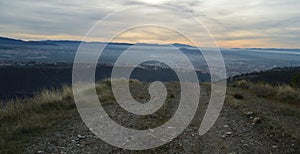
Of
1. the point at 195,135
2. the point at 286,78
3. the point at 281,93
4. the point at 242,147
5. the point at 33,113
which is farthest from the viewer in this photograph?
the point at 286,78

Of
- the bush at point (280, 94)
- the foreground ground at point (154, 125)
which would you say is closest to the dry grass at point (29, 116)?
the foreground ground at point (154, 125)

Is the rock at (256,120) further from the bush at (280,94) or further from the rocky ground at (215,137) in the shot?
the bush at (280,94)

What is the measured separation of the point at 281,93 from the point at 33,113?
10.1 metres

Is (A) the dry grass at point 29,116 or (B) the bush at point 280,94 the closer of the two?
(A) the dry grass at point 29,116

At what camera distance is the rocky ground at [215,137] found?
531 cm

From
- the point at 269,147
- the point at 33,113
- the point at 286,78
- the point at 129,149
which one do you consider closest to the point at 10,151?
the point at 129,149

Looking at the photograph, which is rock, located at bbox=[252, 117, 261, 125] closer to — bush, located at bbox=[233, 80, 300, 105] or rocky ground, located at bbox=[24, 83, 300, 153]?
rocky ground, located at bbox=[24, 83, 300, 153]

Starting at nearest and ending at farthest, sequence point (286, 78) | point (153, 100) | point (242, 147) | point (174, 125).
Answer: point (242, 147) → point (174, 125) → point (153, 100) → point (286, 78)

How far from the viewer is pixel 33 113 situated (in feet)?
26.5

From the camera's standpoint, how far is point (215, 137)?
243 inches

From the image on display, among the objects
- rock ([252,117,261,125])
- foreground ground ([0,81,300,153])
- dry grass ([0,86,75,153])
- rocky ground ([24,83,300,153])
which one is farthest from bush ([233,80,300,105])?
dry grass ([0,86,75,153])

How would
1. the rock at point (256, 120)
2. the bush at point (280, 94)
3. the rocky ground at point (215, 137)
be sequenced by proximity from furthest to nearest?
1. the bush at point (280, 94)
2. the rock at point (256, 120)
3. the rocky ground at point (215, 137)

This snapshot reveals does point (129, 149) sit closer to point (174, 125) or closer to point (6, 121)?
point (174, 125)

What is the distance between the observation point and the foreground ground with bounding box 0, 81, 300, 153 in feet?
17.6
